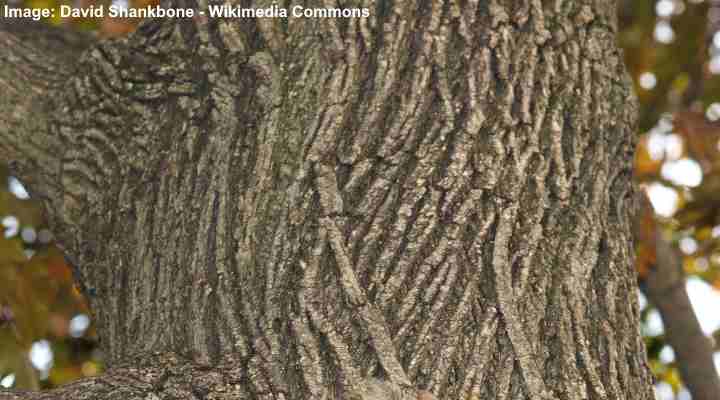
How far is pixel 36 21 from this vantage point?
242cm

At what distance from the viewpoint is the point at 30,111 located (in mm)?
2133

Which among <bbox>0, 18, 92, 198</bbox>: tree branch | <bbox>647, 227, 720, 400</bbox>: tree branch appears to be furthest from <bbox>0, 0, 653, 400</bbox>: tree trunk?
<bbox>647, 227, 720, 400</bbox>: tree branch

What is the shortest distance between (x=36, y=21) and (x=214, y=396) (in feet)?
4.29

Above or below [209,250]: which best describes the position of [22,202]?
above

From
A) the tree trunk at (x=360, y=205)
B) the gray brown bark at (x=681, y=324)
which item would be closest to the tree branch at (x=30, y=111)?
the tree trunk at (x=360, y=205)

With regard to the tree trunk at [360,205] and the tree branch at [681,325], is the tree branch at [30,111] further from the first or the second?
the tree branch at [681,325]

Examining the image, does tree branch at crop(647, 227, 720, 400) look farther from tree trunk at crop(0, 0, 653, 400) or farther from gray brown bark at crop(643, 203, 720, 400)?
tree trunk at crop(0, 0, 653, 400)

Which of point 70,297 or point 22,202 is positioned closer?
point 22,202

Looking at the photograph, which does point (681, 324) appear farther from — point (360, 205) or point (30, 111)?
point (30, 111)

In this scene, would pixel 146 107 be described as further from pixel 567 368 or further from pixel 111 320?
pixel 567 368

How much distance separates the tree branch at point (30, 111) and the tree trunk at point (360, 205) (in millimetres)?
19

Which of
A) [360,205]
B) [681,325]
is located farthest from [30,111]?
[681,325]

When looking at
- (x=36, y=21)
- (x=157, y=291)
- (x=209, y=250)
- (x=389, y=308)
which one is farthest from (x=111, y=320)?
(x=36, y=21)

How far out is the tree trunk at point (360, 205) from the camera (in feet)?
5.37
